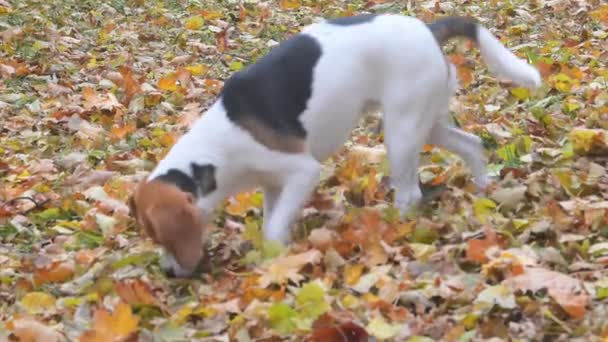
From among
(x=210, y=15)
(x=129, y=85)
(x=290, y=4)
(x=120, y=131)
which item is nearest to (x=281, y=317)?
(x=120, y=131)

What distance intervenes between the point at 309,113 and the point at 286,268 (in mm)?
1007

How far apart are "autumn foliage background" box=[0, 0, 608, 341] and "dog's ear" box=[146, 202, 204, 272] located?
16cm

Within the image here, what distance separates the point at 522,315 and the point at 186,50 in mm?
7598

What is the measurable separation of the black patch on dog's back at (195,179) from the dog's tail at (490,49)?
4.81 feet

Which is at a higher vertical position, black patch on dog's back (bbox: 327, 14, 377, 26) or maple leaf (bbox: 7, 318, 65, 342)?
black patch on dog's back (bbox: 327, 14, 377, 26)

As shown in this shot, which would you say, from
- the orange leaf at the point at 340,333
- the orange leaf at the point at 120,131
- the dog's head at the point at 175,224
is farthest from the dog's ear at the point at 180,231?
the orange leaf at the point at 120,131

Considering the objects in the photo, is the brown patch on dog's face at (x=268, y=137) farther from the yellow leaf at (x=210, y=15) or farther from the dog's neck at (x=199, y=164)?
the yellow leaf at (x=210, y=15)

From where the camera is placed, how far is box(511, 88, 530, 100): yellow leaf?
7262 millimetres

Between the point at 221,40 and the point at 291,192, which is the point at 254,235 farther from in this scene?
the point at 221,40

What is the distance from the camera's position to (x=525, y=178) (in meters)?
5.44

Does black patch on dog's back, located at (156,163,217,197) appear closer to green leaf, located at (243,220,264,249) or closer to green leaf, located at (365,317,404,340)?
green leaf, located at (243,220,264,249)

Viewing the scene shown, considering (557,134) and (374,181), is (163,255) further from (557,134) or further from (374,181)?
(557,134)

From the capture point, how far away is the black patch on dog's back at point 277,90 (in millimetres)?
4809

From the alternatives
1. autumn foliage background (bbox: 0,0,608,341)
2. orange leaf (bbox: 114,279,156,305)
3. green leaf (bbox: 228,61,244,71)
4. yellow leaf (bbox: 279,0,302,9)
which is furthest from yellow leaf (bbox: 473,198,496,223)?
yellow leaf (bbox: 279,0,302,9)
